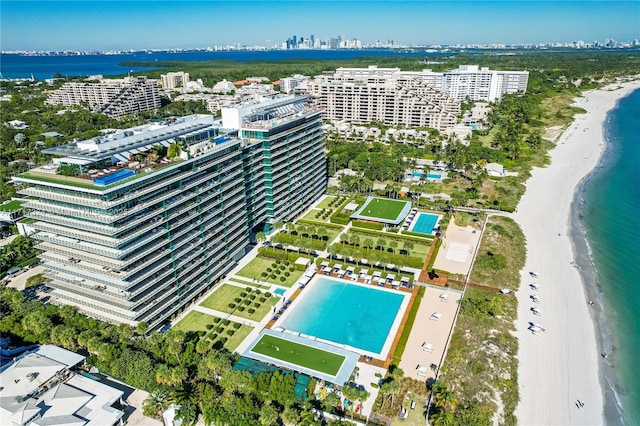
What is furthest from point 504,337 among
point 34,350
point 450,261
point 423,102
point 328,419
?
point 423,102

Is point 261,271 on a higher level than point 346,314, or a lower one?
higher

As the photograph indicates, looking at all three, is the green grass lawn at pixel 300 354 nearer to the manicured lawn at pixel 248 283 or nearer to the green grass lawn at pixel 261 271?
the manicured lawn at pixel 248 283

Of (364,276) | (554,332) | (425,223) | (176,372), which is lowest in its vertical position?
(554,332)

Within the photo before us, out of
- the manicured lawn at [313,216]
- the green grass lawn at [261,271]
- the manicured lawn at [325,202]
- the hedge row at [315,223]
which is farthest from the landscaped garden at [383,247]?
the manicured lawn at [325,202]

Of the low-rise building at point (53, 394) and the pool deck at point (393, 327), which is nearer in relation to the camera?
the low-rise building at point (53, 394)

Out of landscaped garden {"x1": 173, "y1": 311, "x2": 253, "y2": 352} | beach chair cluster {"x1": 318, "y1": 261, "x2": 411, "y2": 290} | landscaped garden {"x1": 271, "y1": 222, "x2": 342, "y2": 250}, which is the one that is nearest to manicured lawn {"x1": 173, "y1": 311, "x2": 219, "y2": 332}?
landscaped garden {"x1": 173, "y1": 311, "x2": 253, "y2": 352}

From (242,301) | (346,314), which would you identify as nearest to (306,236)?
(242,301)

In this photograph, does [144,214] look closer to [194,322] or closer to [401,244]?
[194,322]
